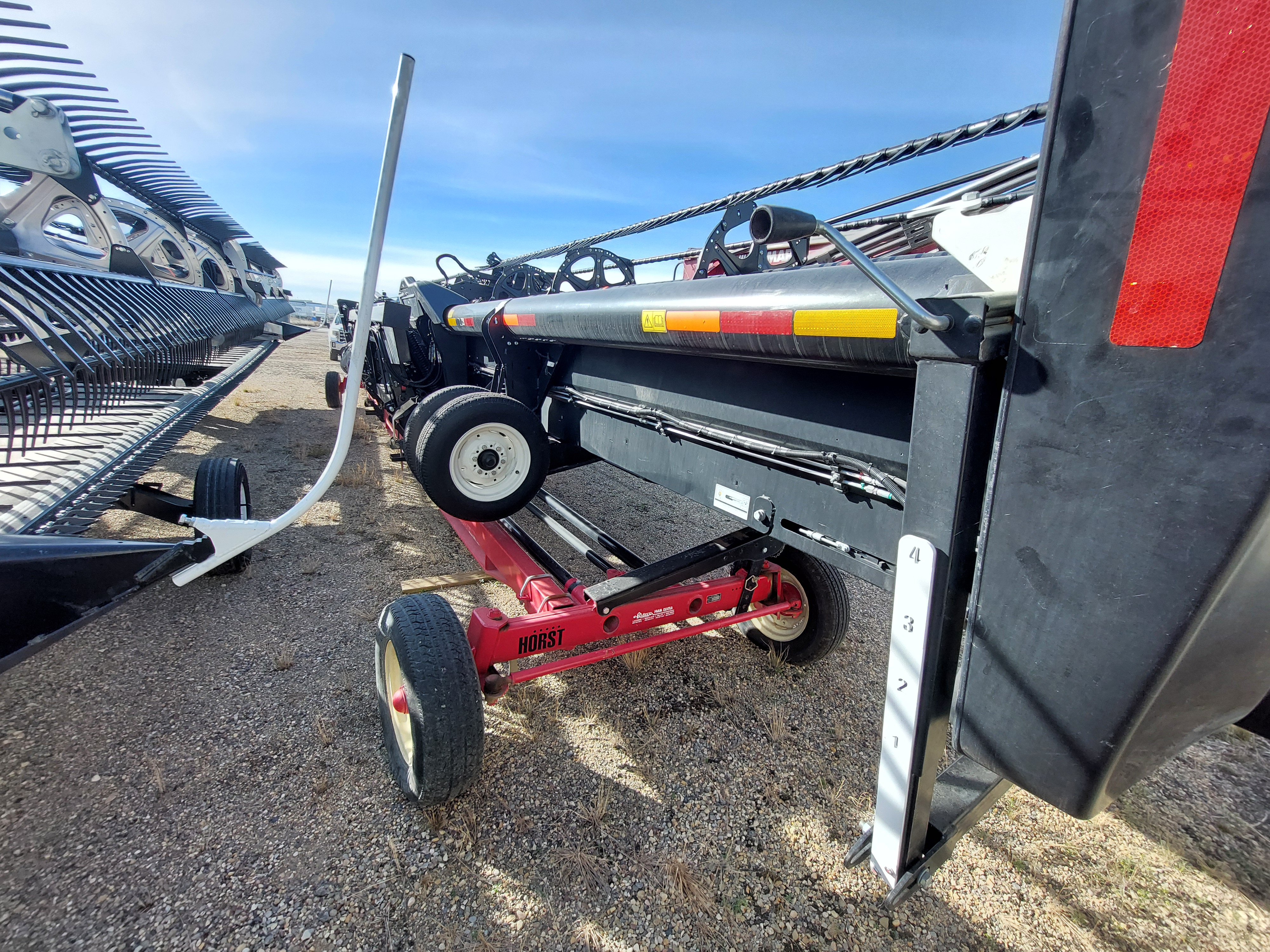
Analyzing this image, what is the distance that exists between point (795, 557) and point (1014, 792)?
1197mm

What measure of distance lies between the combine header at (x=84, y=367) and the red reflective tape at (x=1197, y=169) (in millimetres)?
2303

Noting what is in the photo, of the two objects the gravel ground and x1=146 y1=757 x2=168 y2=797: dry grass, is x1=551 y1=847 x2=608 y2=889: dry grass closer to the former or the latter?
the gravel ground

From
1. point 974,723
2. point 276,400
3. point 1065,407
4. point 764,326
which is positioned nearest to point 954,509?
point 1065,407

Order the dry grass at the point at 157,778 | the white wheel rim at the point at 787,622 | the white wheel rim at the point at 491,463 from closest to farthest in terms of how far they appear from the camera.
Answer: the dry grass at the point at 157,778 → the white wheel rim at the point at 491,463 → the white wheel rim at the point at 787,622

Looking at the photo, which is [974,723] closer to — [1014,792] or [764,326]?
[764,326]

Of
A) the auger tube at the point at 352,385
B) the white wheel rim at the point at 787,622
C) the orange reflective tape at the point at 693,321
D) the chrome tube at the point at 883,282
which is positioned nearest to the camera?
the chrome tube at the point at 883,282

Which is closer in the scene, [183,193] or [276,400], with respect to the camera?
[276,400]

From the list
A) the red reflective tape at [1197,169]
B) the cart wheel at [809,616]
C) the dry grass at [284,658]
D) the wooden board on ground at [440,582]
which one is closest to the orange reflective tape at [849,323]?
the red reflective tape at [1197,169]

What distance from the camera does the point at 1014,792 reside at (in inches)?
84.0

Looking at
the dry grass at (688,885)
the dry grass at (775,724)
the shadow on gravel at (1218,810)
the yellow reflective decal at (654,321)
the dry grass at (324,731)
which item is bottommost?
the shadow on gravel at (1218,810)

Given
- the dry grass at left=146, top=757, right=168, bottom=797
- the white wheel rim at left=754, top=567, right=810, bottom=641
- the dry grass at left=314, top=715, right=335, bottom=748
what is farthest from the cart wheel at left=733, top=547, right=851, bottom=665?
the dry grass at left=146, top=757, right=168, bottom=797

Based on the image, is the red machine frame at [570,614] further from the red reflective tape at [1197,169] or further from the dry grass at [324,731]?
the red reflective tape at [1197,169]

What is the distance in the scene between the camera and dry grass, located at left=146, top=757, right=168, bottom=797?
6.10ft

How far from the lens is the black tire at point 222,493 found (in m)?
3.05
